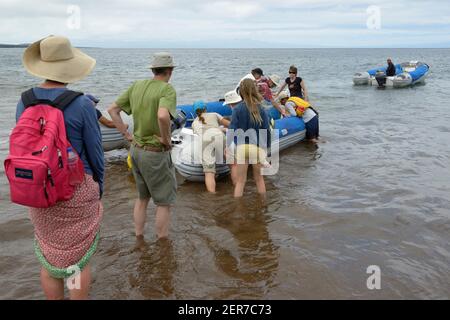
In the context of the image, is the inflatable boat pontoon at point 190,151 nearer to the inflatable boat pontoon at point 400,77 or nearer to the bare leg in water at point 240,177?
the bare leg in water at point 240,177

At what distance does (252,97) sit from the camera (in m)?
5.09

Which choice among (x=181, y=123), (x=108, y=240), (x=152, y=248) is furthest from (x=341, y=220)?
(x=181, y=123)

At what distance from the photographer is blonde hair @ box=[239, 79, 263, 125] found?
16.6 feet

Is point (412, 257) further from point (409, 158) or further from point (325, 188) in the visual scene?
point (409, 158)

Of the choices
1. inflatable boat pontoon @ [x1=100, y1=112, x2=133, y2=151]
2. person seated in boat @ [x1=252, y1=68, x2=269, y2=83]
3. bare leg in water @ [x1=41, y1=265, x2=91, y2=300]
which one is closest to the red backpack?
bare leg in water @ [x1=41, y1=265, x2=91, y2=300]

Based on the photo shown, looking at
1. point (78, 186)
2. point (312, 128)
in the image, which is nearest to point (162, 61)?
point (78, 186)

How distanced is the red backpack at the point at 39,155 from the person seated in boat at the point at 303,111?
24.0ft

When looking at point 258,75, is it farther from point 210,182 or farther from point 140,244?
point 140,244

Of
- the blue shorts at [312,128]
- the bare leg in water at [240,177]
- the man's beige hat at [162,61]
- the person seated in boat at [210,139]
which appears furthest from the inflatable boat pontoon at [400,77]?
the man's beige hat at [162,61]

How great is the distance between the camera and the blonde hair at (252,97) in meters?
5.05

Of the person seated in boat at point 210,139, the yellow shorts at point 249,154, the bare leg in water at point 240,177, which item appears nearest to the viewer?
the yellow shorts at point 249,154

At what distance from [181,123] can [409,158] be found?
4540 mm

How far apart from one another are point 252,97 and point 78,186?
297cm
